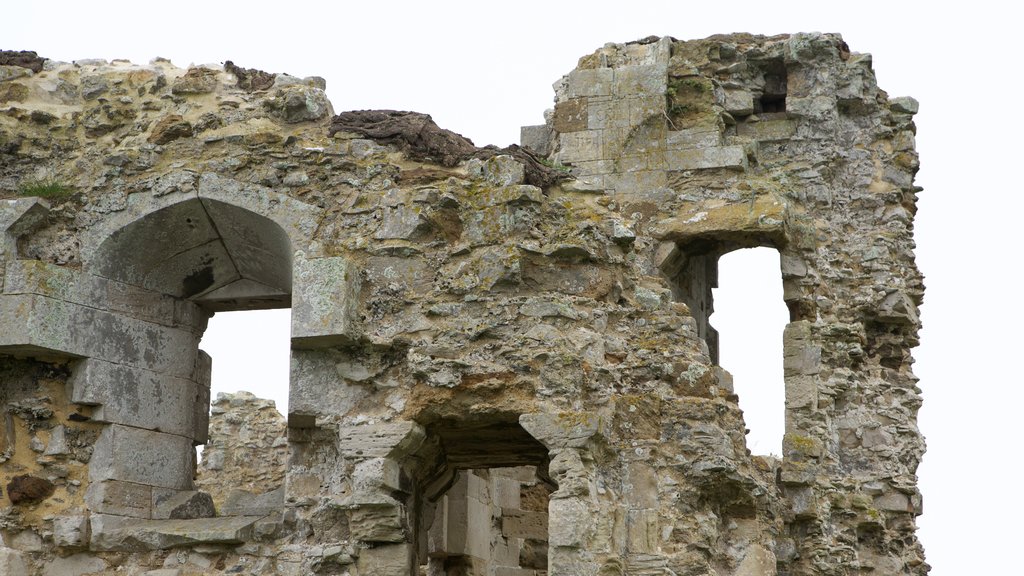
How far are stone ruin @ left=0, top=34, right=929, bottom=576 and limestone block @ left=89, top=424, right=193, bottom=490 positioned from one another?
2 centimetres

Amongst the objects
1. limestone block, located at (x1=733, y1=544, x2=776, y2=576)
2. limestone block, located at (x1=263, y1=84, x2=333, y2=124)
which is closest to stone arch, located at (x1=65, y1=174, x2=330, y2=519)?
limestone block, located at (x1=263, y1=84, x2=333, y2=124)

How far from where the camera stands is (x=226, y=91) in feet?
43.3

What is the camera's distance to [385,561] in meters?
11.4

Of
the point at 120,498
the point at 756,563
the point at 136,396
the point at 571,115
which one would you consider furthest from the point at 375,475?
the point at 571,115

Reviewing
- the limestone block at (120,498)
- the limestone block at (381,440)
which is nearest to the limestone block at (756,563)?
the limestone block at (381,440)

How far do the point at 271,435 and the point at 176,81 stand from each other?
435cm

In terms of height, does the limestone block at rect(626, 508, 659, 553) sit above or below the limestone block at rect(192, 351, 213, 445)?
below

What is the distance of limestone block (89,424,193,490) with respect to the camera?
12.2 m

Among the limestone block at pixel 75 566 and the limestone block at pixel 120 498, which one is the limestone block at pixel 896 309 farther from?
the limestone block at pixel 75 566

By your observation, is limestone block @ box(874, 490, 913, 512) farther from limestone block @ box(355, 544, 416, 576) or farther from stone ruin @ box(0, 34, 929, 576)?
limestone block @ box(355, 544, 416, 576)

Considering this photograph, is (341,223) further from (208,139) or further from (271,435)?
(271,435)

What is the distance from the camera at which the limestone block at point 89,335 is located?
12.1 metres

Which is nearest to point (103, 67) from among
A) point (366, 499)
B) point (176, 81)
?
point (176, 81)

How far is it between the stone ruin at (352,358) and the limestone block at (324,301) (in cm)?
2
